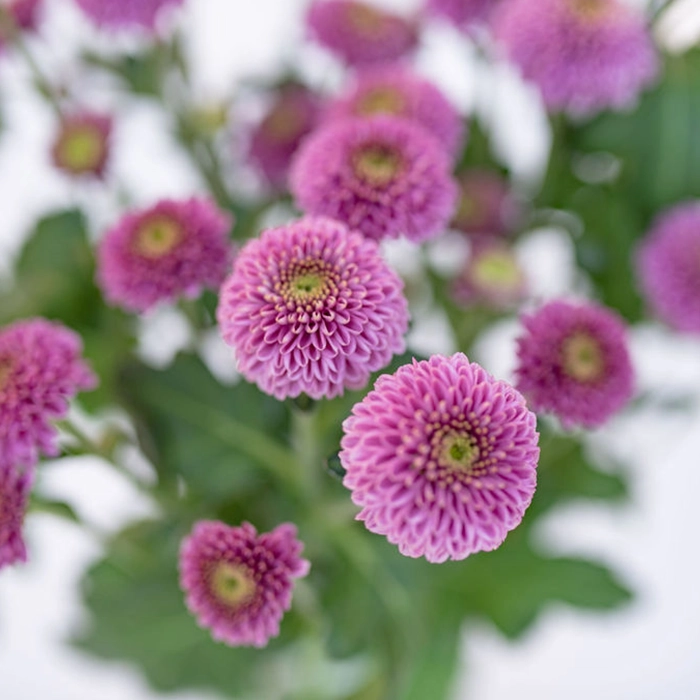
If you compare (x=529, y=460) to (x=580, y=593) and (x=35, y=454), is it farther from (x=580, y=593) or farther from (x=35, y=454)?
(x=580, y=593)

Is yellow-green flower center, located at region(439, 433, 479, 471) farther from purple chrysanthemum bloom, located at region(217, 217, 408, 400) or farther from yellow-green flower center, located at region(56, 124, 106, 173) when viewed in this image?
yellow-green flower center, located at region(56, 124, 106, 173)

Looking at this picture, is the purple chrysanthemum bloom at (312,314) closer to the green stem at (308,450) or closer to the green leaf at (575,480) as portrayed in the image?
the green stem at (308,450)

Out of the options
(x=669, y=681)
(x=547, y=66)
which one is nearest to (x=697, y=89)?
(x=547, y=66)

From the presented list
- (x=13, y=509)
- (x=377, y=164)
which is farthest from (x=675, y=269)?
(x=13, y=509)

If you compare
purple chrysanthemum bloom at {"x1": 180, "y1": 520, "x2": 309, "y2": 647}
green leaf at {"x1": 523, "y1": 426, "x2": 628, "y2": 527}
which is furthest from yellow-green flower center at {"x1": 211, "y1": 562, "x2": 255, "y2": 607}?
green leaf at {"x1": 523, "y1": 426, "x2": 628, "y2": 527}

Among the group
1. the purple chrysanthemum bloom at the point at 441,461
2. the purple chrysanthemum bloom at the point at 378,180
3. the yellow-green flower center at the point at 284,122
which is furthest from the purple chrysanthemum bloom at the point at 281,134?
the purple chrysanthemum bloom at the point at 441,461
